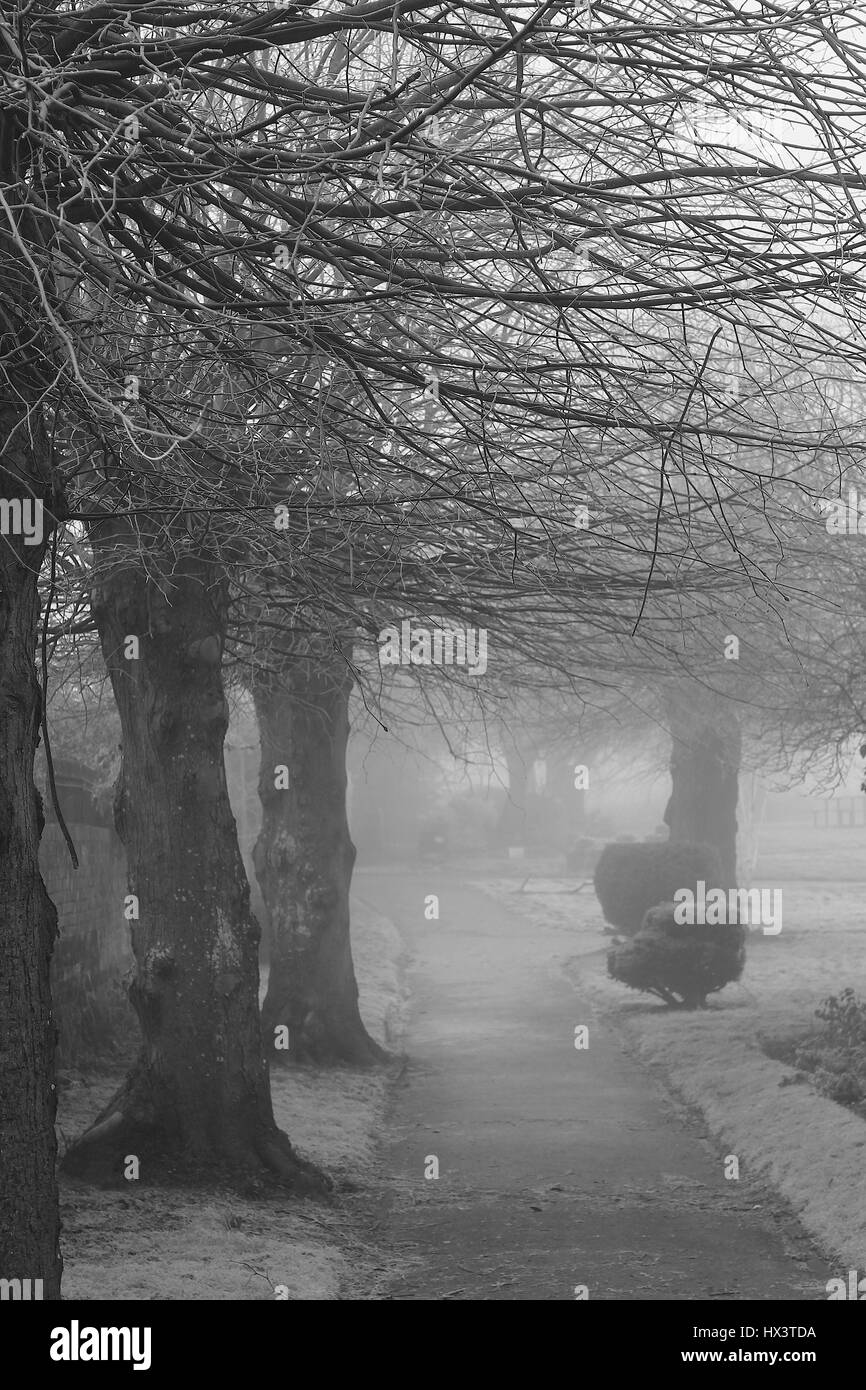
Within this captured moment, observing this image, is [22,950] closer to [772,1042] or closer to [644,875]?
[772,1042]

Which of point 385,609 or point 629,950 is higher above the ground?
point 385,609

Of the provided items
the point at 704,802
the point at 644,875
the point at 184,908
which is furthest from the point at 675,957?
the point at 184,908

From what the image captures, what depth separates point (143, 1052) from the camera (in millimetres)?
9156

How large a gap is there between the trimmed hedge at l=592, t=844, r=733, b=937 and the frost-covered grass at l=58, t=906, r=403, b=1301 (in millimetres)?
10781

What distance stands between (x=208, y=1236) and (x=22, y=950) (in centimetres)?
355

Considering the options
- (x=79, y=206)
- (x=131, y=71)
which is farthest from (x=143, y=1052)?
(x=131, y=71)

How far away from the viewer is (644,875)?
73.9ft

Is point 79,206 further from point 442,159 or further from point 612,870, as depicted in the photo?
point 612,870

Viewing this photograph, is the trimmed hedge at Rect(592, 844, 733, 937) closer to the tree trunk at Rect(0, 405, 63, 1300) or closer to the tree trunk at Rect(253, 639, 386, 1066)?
the tree trunk at Rect(253, 639, 386, 1066)

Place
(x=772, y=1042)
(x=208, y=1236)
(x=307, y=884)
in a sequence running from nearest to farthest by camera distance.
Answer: (x=208, y=1236) < (x=307, y=884) < (x=772, y=1042)

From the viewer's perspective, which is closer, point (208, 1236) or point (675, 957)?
point (208, 1236)

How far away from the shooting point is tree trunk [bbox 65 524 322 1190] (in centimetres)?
896

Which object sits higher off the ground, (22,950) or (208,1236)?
(22,950)

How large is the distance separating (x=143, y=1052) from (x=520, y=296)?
6.06 meters
